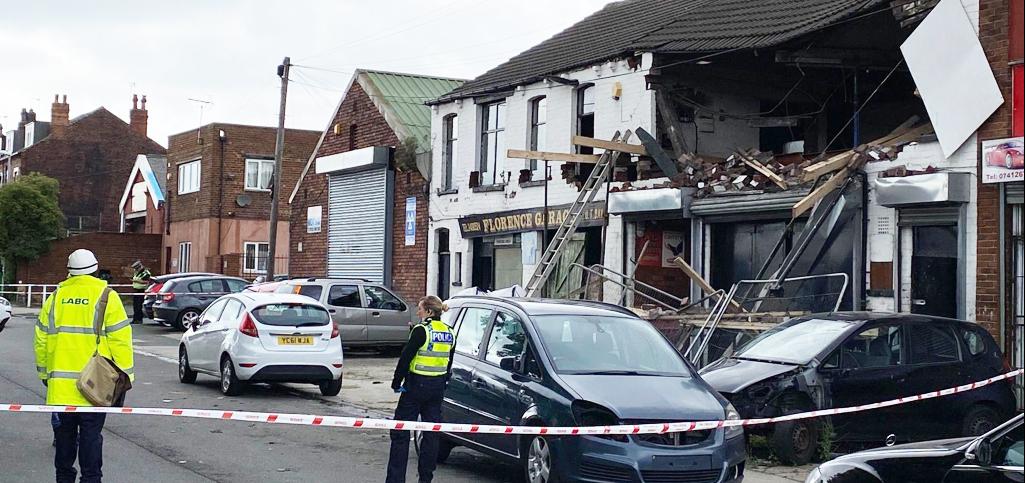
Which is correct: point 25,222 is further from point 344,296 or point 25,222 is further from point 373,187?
point 344,296

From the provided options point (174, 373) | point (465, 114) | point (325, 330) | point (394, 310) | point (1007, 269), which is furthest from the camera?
point (465, 114)

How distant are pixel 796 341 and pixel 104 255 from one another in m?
43.6

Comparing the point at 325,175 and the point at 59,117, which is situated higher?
the point at 59,117

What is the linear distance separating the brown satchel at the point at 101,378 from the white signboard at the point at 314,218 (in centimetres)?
2592

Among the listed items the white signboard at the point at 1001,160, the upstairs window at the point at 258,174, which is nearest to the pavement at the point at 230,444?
the white signboard at the point at 1001,160

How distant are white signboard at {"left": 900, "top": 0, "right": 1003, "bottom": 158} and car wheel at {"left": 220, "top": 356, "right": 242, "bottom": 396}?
10429 mm

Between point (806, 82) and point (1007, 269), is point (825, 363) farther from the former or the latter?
point (806, 82)

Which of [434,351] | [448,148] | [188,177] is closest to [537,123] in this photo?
[448,148]

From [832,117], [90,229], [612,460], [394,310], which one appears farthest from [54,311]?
[90,229]

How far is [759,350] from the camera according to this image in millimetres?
12672

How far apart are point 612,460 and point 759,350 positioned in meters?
4.40

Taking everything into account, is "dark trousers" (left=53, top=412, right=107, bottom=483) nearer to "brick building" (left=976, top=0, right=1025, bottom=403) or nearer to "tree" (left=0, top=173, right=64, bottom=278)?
"brick building" (left=976, top=0, right=1025, bottom=403)

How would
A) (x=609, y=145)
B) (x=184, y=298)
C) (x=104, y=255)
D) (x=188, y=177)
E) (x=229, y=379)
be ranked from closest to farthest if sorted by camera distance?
1. (x=229, y=379)
2. (x=609, y=145)
3. (x=184, y=298)
4. (x=188, y=177)
5. (x=104, y=255)

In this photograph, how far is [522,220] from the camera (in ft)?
81.6
